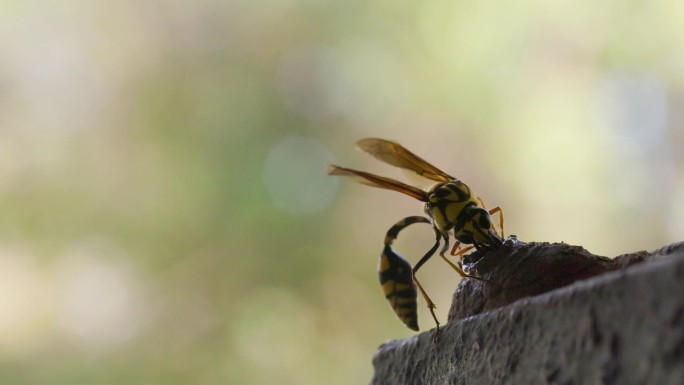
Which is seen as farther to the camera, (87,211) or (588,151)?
(87,211)

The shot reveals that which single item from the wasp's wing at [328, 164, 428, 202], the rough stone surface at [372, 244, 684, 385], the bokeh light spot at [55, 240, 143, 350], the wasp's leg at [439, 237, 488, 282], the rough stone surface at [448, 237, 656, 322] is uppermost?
the bokeh light spot at [55, 240, 143, 350]

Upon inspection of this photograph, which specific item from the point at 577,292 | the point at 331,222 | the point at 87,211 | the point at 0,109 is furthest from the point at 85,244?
the point at 577,292

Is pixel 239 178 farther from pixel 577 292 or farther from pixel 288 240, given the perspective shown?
pixel 577 292

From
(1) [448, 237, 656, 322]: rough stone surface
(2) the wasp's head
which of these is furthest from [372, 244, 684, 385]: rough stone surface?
(2) the wasp's head

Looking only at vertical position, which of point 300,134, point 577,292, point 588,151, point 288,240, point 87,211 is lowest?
point 577,292

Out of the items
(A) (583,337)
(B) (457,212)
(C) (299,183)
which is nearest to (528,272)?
(A) (583,337)

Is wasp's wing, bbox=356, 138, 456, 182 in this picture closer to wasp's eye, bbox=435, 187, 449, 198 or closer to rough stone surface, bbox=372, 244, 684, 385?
wasp's eye, bbox=435, 187, 449, 198

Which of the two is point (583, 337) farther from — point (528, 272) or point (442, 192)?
point (442, 192)

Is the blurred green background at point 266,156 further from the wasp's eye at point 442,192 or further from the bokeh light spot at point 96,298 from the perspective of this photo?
the wasp's eye at point 442,192
